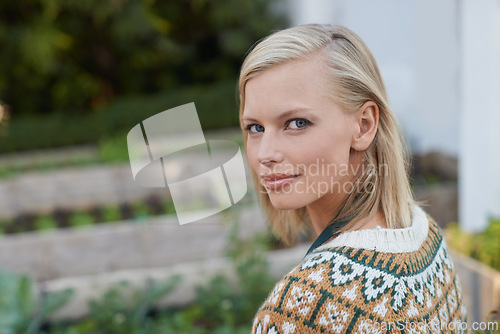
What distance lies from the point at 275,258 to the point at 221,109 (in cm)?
773

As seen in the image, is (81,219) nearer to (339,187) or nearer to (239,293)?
(239,293)

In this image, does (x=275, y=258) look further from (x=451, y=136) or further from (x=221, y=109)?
(x=221, y=109)

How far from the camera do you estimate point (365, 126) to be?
3.59 feet

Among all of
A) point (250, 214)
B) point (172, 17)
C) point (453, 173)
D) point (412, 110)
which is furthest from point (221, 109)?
point (250, 214)

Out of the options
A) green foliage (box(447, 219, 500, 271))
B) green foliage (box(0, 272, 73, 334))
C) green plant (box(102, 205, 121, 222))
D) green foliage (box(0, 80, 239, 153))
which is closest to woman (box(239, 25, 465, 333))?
green foliage (box(447, 219, 500, 271))

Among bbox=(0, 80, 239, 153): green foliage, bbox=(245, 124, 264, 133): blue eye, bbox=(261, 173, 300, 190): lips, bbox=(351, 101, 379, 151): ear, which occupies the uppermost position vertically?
bbox=(245, 124, 264, 133): blue eye

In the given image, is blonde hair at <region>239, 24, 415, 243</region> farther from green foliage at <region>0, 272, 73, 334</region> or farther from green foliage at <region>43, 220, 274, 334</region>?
green foliage at <region>0, 272, 73, 334</region>

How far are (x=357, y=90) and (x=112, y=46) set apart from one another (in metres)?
12.5

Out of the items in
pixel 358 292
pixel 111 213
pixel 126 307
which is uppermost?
pixel 358 292

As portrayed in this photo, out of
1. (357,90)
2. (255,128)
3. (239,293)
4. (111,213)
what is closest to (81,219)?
(111,213)

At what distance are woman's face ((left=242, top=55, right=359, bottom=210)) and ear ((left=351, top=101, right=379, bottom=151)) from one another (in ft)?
0.05

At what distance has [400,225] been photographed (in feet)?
3.67

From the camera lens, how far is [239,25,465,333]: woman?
90 cm

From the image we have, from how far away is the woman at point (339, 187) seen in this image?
35.5 inches
